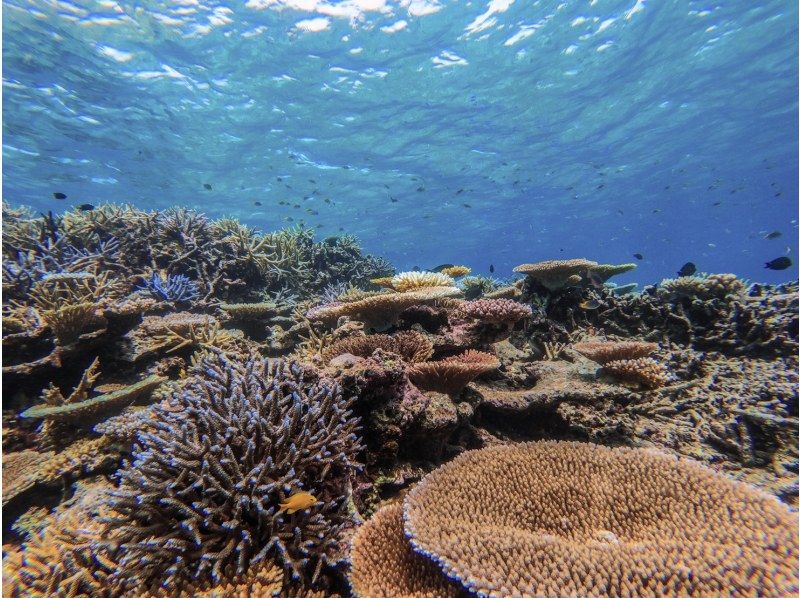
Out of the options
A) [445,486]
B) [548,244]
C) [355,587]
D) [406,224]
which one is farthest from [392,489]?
[548,244]

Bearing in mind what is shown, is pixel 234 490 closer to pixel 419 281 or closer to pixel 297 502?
pixel 297 502

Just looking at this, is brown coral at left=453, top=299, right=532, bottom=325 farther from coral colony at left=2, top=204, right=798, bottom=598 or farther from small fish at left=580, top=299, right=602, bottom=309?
small fish at left=580, top=299, right=602, bottom=309

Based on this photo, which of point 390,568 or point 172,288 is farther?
point 172,288

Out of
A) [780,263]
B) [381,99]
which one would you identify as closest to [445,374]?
[780,263]

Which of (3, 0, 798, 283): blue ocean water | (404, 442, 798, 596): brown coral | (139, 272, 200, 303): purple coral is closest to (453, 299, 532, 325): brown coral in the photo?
(404, 442, 798, 596): brown coral

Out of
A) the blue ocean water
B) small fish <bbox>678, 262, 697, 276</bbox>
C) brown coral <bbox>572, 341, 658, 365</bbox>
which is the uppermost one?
the blue ocean water

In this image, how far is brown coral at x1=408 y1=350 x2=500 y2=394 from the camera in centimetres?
361

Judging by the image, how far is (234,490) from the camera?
7.92 feet

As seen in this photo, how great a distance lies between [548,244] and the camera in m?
81.3

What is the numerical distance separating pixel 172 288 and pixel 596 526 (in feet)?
25.6

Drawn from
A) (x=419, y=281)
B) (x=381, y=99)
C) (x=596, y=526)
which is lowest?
(x=596, y=526)

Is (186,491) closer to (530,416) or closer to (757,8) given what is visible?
(530,416)

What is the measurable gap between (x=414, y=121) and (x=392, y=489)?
2649 cm

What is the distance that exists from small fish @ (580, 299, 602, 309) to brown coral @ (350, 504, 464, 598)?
18.5 ft
